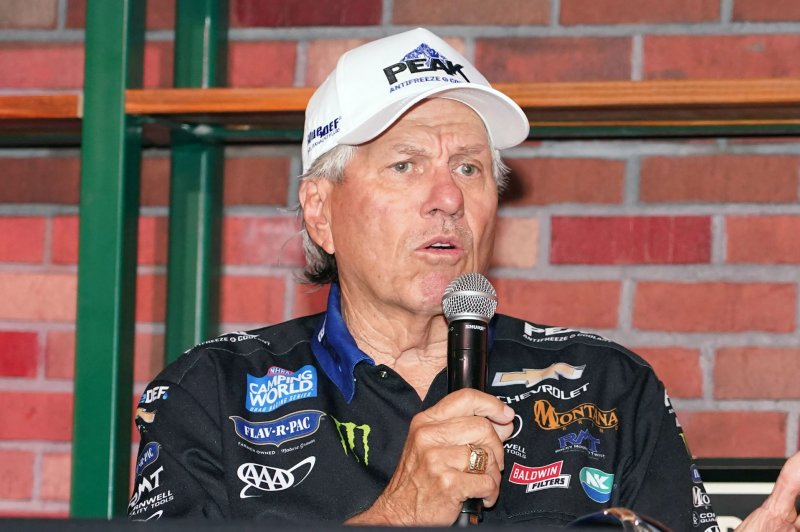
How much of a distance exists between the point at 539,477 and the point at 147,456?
592 millimetres

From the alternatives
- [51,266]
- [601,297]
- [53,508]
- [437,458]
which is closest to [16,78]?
[51,266]

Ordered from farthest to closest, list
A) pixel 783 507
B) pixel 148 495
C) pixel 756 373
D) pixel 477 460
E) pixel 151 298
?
pixel 151 298
pixel 756 373
pixel 148 495
pixel 783 507
pixel 477 460

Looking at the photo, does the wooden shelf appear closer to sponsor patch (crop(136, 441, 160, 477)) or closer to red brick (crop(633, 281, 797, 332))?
red brick (crop(633, 281, 797, 332))

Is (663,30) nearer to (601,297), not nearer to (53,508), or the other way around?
(601,297)

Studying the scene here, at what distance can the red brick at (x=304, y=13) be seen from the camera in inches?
96.3

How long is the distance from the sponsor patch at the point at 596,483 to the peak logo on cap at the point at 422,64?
2.14 feet

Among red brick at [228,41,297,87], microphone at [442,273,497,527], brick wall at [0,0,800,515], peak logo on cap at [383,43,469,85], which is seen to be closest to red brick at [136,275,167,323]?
brick wall at [0,0,800,515]

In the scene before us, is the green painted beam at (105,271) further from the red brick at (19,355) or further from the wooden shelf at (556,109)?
the red brick at (19,355)

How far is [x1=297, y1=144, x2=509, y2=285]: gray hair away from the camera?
6.23 ft

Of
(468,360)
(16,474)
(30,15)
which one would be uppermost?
(30,15)

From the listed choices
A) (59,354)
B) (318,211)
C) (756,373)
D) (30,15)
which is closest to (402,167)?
(318,211)

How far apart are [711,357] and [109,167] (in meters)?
1.23

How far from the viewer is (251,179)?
8.07ft

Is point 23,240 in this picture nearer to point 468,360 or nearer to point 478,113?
point 478,113
